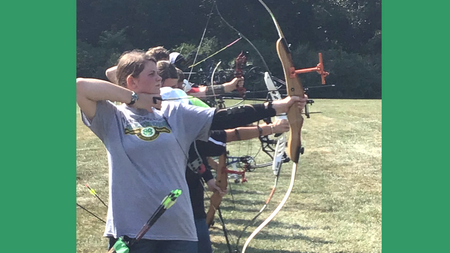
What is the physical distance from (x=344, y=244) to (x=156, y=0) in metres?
2.98

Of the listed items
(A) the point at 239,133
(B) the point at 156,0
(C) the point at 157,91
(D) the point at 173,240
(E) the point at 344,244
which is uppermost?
(B) the point at 156,0

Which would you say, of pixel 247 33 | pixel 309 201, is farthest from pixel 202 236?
pixel 247 33

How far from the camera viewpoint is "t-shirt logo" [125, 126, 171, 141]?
59.2 inches

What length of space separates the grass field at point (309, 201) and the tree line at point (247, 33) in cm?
103

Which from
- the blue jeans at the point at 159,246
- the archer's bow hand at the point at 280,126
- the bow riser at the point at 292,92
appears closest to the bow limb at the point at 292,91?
the bow riser at the point at 292,92

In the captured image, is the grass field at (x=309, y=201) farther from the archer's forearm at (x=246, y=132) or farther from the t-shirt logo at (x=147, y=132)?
the t-shirt logo at (x=147, y=132)

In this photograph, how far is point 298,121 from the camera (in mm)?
1951

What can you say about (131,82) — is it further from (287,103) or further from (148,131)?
(287,103)

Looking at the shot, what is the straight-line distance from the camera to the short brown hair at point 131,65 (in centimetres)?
157

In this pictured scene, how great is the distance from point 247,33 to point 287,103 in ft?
9.31

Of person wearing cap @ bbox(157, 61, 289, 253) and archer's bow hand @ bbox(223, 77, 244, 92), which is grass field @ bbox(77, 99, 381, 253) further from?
archer's bow hand @ bbox(223, 77, 244, 92)

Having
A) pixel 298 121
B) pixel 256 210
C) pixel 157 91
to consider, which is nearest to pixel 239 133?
pixel 298 121

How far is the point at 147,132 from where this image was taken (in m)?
1.51

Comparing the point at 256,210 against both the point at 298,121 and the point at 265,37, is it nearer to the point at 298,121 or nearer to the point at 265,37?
the point at 265,37
